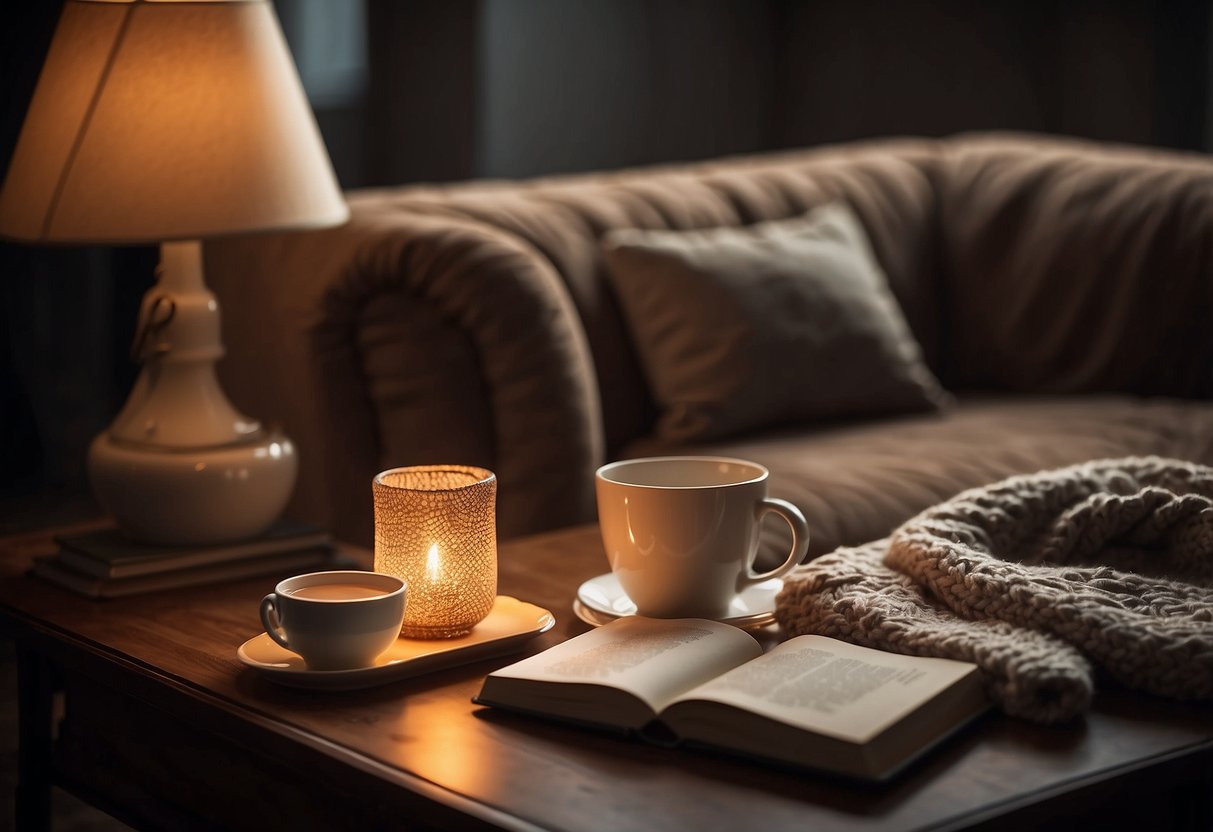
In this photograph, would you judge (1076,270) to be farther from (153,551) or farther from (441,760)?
(441,760)

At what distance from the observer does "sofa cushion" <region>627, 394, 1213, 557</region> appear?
1.87 metres

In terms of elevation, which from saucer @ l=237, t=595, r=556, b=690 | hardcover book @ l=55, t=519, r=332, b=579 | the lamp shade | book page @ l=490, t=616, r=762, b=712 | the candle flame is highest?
the lamp shade

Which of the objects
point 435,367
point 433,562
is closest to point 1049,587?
point 433,562

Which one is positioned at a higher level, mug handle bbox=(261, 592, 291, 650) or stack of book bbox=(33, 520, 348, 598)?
mug handle bbox=(261, 592, 291, 650)

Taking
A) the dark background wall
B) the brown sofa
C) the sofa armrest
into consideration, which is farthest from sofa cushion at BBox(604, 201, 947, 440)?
the dark background wall

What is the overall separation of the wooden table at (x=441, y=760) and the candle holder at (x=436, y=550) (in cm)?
5

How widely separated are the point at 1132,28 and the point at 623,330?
7.05 ft

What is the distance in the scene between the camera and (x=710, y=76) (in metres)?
4.54

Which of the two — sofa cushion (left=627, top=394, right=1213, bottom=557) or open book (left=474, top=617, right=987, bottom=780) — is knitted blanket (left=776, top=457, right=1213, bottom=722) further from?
sofa cushion (left=627, top=394, right=1213, bottom=557)

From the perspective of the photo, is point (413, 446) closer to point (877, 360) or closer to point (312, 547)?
point (312, 547)

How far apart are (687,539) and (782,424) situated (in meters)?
1.27

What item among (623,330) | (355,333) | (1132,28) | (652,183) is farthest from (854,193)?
(1132,28)

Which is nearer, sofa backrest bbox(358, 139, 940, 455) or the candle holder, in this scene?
the candle holder

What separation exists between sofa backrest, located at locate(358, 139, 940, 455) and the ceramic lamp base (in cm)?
87
